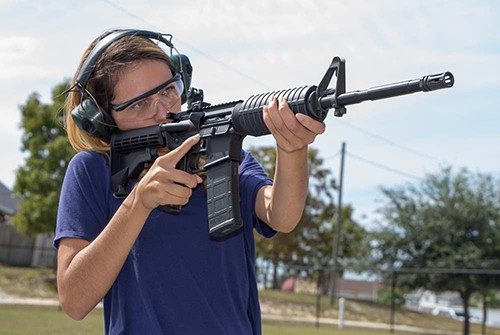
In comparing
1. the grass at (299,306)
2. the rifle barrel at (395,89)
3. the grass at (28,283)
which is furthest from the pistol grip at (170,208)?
the grass at (28,283)

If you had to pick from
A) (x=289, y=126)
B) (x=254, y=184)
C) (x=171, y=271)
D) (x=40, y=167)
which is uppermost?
(x=40, y=167)

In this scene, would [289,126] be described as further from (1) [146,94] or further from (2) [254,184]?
(1) [146,94]

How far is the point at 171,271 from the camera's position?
8.63 ft

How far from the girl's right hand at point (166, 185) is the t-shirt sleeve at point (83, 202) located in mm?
250

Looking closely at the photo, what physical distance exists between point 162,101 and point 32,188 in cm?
3861

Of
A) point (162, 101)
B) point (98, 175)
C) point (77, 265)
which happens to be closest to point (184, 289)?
point (77, 265)

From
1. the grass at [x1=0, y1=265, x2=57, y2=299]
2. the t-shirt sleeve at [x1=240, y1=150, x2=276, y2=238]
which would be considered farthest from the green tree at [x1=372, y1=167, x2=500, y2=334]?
the t-shirt sleeve at [x1=240, y1=150, x2=276, y2=238]

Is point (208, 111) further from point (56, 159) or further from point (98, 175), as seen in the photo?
point (56, 159)

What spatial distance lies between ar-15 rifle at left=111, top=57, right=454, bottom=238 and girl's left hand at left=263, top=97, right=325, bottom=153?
24 millimetres

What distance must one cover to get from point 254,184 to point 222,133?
1.11 feet

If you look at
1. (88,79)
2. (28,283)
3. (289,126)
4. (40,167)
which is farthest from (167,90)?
(40,167)

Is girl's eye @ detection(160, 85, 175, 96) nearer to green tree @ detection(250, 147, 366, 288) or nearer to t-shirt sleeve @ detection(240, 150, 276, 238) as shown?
t-shirt sleeve @ detection(240, 150, 276, 238)

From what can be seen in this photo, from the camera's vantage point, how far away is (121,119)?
10.1 feet

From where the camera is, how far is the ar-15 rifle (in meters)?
2.40
